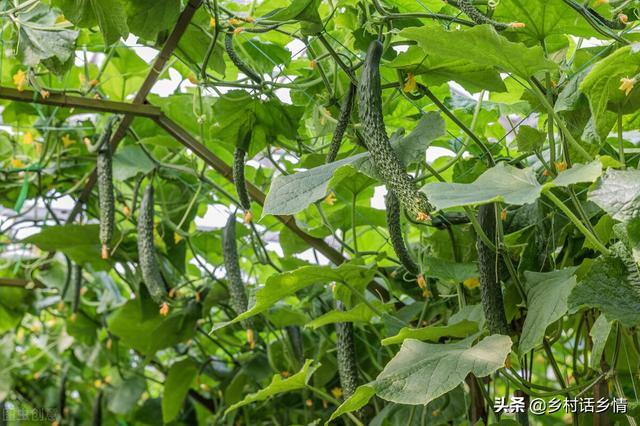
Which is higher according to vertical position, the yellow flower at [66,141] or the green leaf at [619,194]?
the yellow flower at [66,141]

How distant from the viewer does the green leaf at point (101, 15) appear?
1218mm

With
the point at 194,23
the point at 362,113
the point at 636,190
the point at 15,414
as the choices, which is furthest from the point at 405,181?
the point at 15,414

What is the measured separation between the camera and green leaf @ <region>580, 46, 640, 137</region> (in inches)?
Result: 36.0

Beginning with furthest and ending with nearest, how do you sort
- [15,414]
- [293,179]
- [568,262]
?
[15,414], [568,262], [293,179]

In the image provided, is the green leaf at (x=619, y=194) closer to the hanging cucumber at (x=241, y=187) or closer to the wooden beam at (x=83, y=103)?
the hanging cucumber at (x=241, y=187)

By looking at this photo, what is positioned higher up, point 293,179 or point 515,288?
point 293,179

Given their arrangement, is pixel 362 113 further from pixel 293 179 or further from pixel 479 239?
pixel 479 239

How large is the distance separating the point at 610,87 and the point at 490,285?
0.28 m

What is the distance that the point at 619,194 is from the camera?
80 cm

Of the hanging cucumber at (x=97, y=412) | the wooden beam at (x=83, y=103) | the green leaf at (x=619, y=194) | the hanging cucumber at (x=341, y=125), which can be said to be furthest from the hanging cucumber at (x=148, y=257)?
the hanging cucumber at (x=97, y=412)

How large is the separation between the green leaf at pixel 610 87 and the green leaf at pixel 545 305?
0.60ft

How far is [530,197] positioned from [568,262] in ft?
1.90

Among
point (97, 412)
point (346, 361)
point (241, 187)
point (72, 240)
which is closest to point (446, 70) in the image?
point (241, 187)

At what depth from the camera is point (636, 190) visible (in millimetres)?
788
